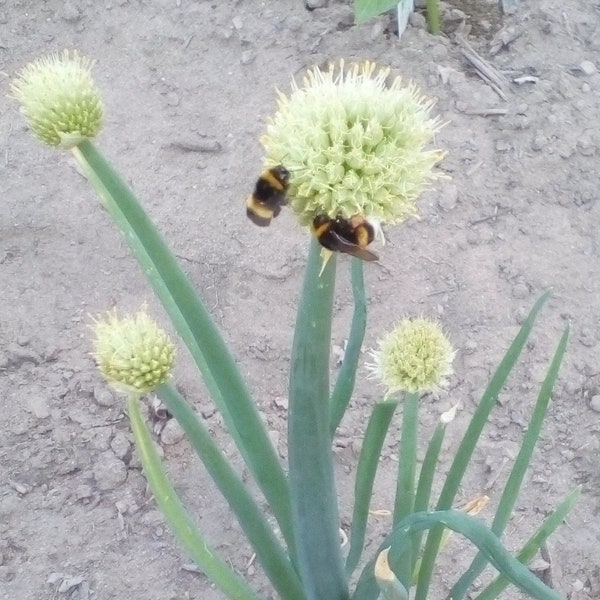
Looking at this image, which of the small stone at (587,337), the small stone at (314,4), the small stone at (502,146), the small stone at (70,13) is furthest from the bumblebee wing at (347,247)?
the small stone at (70,13)

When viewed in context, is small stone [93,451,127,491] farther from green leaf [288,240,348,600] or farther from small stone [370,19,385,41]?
small stone [370,19,385,41]

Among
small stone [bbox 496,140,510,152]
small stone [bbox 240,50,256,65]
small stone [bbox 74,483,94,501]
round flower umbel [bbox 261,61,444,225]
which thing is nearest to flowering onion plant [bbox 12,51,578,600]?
round flower umbel [bbox 261,61,444,225]

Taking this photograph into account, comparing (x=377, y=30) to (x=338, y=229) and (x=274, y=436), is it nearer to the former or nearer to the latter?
(x=274, y=436)

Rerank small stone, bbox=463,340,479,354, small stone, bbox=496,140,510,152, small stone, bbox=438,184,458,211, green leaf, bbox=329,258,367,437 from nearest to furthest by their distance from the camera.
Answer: green leaf, bbox=329,258,367,437
small stone, bbox=463,340,479,354
small stone, bbox=438,184,458,211
small stone, bbox=496,140,510,152

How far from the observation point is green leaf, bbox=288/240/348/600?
0.66m

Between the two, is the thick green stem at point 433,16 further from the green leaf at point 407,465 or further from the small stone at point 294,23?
the green leaf at point 407,465

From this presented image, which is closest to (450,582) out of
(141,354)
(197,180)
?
(141,354)

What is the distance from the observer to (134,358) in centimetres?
83

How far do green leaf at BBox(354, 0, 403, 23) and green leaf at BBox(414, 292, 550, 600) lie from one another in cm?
103

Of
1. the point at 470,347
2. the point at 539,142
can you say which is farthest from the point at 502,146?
the point at 470,347

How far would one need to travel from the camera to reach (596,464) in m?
1.48

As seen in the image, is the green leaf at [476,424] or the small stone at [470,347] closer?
the green leaf at [476,424]

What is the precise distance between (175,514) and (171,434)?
70cm

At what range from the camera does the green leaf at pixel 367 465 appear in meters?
0.87
